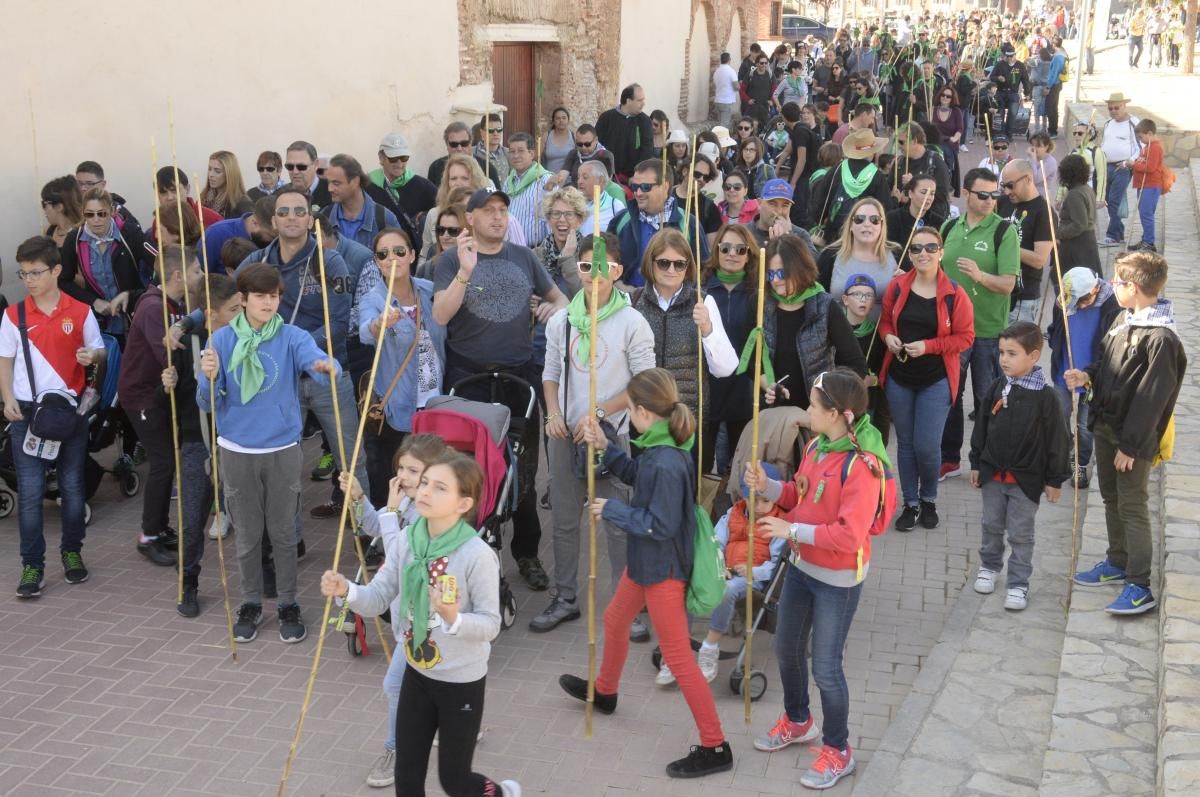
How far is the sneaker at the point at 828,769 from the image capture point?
17.0 feet

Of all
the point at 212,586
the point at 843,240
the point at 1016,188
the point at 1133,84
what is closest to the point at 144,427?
the point at 212,586

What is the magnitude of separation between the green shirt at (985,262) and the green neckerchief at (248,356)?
4.37 metres

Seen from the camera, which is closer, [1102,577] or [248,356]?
[248,356]

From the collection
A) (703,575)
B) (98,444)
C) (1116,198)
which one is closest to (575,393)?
(703,575)

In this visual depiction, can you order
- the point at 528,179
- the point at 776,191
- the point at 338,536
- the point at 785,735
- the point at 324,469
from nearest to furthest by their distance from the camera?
the point at 785,735 < the point at 338,536 < the point at 324,469 < the point at 776,191 < the point at 528,179

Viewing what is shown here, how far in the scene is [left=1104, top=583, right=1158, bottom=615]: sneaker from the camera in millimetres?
6328

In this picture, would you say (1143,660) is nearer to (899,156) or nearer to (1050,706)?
(1050,706)

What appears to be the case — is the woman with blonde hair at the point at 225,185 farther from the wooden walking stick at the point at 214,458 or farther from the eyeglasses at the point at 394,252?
the eyeglasses at the point at 394,252

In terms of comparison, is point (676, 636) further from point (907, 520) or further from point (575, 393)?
point (907, 520)

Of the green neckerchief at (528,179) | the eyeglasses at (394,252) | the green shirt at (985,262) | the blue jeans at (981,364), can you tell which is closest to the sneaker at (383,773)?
the eyeglasses at (394,252)

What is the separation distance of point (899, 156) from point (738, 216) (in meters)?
3.24

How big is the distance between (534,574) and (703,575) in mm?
2017

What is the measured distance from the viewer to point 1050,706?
576cm

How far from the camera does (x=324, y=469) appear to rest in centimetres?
867
